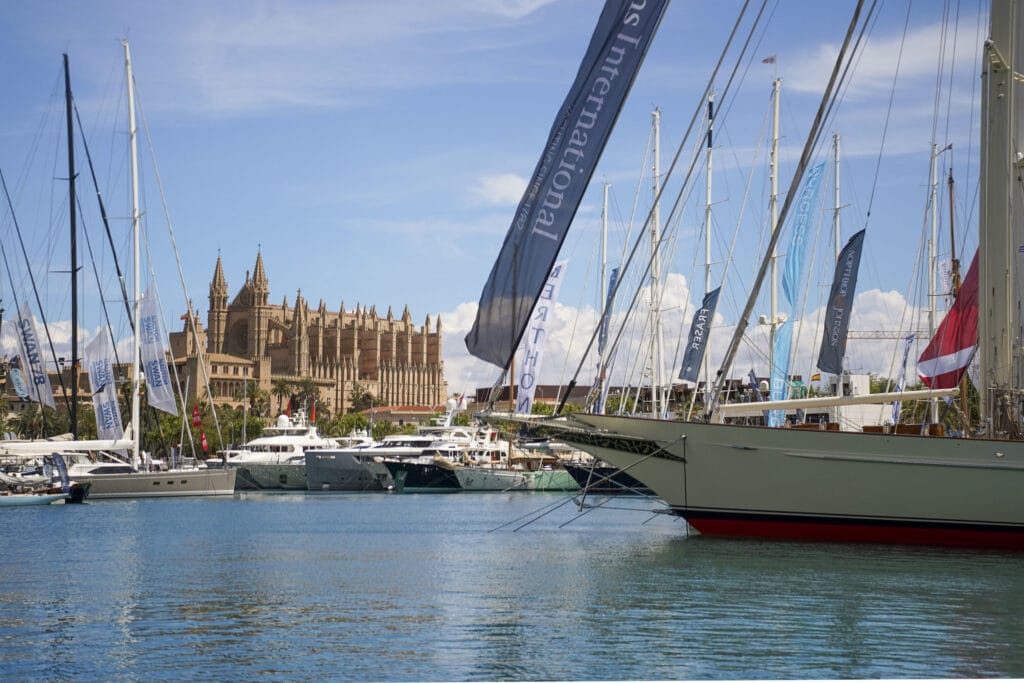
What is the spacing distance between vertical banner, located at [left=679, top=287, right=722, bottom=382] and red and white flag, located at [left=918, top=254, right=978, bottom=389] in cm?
973

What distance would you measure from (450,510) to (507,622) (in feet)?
77.5

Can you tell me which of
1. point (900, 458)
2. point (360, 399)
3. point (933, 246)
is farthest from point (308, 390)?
point (900, 458)

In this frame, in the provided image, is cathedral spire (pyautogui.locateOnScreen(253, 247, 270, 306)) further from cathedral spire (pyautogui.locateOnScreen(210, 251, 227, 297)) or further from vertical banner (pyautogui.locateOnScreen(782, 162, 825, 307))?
vertical banner (pyautogui.locateOnScreen(782, 162, 825, 307))

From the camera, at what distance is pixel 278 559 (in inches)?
808

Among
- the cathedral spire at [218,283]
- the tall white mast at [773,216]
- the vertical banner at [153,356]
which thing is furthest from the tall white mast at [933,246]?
the cathedral spire at [218,283]

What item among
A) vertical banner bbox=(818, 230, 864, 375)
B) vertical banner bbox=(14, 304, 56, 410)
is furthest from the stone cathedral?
vertical banner bbox=(818, 230, 864, 375)

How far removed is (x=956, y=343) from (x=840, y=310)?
2.80 metres

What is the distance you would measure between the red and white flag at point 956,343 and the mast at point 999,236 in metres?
1.27

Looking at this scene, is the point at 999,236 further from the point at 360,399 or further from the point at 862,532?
the point at 360,399

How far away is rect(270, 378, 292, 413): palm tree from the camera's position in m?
138

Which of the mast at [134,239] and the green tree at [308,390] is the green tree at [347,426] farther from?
the mast at [134,239]

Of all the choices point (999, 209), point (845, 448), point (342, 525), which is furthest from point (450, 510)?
point (999, 209)

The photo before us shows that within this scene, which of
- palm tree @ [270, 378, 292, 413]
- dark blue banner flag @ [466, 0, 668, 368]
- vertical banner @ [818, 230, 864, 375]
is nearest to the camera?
dark blue banner flag @ [466, 0, 668, 368]

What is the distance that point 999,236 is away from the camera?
60.3ft
